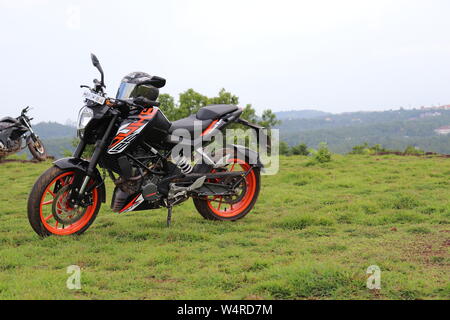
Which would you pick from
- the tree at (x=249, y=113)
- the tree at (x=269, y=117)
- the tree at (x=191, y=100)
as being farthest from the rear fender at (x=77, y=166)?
the tree at (x=269, y=117)

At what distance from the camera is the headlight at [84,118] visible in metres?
6.53

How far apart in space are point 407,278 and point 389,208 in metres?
3.89

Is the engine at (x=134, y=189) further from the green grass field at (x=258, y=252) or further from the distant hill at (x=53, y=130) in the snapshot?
the distant hill at (x=53, y=130)

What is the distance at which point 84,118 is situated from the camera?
21.5 feet

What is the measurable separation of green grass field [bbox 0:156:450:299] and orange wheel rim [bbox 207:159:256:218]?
0.92 feet

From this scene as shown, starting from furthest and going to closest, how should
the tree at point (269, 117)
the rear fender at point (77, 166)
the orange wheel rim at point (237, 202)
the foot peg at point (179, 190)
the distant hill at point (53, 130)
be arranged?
1. the distant hill at point (53, 130)
2. the tree at point (269, 117)
3. the orange wheel rim at point (237, 202)
4. the foot peg at point (179, 190)
5. the rear fender at point (77, 166)

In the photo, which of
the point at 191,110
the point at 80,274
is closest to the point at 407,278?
the point at 80,274

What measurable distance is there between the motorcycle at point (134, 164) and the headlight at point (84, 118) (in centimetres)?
1

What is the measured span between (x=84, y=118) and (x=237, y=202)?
283 centimetres

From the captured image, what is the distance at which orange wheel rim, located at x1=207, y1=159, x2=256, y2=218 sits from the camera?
7797 mm

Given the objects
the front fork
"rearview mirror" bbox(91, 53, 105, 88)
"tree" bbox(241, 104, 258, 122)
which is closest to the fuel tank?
the front fork
